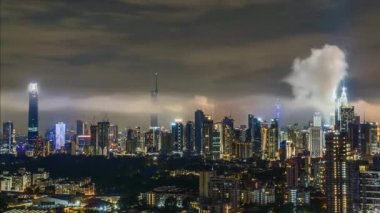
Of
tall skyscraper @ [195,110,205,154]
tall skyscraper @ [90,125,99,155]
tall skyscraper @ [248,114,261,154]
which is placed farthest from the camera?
tall skyscraper @ [90,125,99,155]

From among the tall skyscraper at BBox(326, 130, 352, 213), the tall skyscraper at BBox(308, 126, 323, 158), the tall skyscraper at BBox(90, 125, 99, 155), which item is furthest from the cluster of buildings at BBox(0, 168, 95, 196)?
the tall skyscraper at BBox(326, 130, 352, 213)

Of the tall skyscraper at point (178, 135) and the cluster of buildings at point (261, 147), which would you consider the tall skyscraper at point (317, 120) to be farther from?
the tall skyscraper at point (178, 135)

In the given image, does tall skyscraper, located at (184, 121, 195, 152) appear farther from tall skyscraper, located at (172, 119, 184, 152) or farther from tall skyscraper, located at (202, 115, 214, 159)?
tall skyscraper, located at (202, 115, 214, 159)

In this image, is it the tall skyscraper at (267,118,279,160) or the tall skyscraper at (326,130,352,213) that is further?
the tall skyscraper at (267,118,279,160)

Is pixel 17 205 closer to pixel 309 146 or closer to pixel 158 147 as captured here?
pixel 309 146

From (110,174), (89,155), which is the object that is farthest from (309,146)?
(89,155)

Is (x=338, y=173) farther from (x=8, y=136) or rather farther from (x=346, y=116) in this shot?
(x=8, y=136)

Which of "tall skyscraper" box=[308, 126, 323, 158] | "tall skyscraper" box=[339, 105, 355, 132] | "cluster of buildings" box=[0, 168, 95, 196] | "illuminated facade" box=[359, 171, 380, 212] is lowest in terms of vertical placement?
"cluster of buildings" box=[0, 168, 95, 196]
